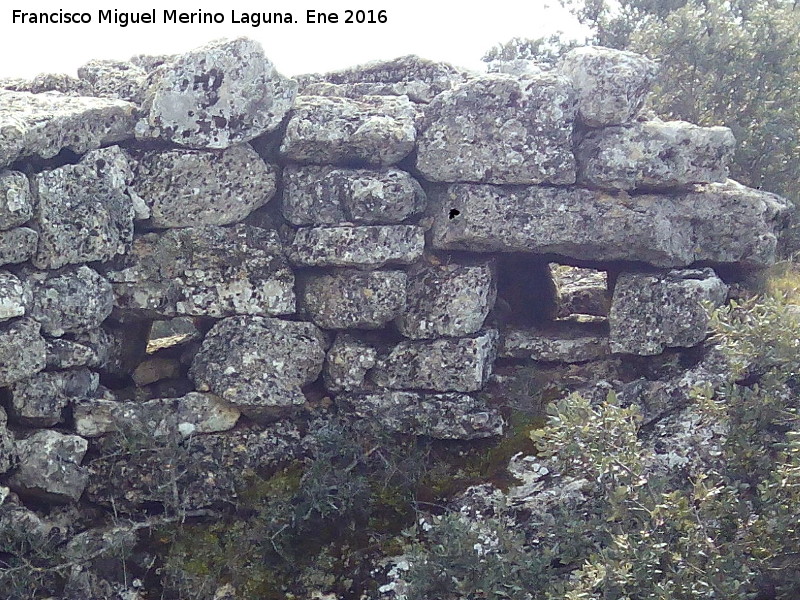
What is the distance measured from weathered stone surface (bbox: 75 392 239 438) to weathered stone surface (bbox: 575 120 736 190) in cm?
500

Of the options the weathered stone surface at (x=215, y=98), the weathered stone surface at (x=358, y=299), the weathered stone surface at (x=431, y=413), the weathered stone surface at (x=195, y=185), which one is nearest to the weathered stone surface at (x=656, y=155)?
the weathered stone surface at (x=358, y=299)

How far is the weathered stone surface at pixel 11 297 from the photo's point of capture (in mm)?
8609

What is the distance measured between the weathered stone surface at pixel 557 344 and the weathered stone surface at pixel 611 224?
0.97 metres

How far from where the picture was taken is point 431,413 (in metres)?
9.88

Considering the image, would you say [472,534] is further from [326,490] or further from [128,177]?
[128,177]

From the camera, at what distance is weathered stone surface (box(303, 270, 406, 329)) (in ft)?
32.9

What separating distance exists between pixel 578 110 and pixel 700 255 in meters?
2.23

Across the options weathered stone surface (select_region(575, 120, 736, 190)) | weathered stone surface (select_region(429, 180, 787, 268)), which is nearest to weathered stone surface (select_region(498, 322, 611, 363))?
weathered stone surface (select_region(429, 180, 787, 268))

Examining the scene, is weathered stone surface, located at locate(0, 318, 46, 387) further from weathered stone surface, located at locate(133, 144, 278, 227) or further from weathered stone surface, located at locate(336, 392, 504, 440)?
weathered stone surface, located at locate(336, 392, 504, 440)

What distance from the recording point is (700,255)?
1037 centimetres

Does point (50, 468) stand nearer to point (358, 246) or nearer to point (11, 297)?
point (11, 297)

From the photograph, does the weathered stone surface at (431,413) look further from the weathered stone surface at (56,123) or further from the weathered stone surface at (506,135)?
the weathered stone surface at (56,123)

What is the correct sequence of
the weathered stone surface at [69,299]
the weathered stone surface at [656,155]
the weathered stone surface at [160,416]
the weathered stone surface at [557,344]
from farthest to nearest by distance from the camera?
the weathered stone surface at [557,344], the weathered stone surface at [656,155], the weathered stone surface at [160,416], the weathered stone surface at [69,299]

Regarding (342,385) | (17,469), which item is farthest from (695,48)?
(17,469)
